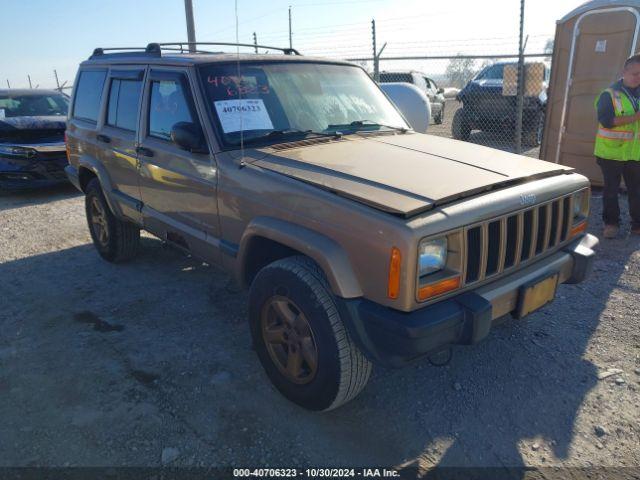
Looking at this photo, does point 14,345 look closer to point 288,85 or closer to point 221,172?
point 221,172

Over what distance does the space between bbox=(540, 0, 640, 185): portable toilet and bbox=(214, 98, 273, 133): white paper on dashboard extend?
541cm

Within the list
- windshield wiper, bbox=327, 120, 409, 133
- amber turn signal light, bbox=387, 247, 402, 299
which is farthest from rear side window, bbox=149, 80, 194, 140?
amber turn signal light, bbox=387, 247, 402, 299

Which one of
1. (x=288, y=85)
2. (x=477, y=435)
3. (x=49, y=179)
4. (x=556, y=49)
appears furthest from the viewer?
(x=49, y=179)

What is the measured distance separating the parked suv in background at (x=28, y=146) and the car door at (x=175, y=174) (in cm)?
487

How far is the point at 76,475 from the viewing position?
7.89 ft

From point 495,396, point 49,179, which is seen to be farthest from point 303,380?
point 49,179

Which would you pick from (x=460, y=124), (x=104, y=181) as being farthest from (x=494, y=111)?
(x=104, y=181)

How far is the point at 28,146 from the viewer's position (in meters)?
7.86

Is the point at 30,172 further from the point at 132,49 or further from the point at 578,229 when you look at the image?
the point at 578,229

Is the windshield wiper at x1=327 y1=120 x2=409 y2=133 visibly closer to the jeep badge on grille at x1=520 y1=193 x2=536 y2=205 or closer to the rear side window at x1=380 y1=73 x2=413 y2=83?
the jeep badge on grille at x1=520 y1=193 x2=536 y2=205

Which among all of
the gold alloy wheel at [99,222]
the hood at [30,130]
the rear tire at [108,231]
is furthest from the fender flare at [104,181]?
the hood at [30,130]

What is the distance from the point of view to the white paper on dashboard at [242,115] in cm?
323

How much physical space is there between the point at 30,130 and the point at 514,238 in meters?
8.31

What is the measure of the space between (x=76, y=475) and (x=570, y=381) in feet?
9.21
